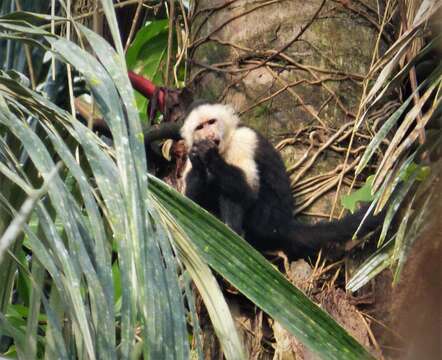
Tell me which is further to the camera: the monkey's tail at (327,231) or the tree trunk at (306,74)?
the tree trunk at (306,74)

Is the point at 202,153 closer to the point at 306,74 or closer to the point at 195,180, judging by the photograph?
the point at 195,180

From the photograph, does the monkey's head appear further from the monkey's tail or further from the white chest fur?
the monkey's tail

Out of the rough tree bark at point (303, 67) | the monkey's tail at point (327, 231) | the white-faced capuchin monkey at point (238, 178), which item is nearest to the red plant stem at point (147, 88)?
the white-faced capuchin monkey at point (238, 178)

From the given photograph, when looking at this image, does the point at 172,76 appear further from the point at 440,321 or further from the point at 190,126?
the point at 440,321

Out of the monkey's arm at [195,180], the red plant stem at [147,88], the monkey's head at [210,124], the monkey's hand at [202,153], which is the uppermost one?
the red plant stem at [147,88]

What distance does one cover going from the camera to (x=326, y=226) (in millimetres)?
4098

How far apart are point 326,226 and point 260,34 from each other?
2.96 feet

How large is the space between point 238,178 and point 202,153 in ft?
0.75

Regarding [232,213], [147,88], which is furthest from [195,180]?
[147,88]

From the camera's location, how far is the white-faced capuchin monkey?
4469mm

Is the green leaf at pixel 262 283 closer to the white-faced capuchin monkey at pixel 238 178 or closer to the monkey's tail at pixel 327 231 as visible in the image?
the monkey's tail at pixel 327 231

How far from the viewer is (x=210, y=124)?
4.85m

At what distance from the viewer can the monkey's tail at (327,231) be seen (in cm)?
395

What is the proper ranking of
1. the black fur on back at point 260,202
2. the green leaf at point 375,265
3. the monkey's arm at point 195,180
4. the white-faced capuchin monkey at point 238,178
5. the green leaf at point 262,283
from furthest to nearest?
the monkey's arm at point 195,180, the white-faced capuchin monkey at point 238,178, the black fur on back at point 260,202, the green leaf at point 375,265, the green leaf at point 262,283
